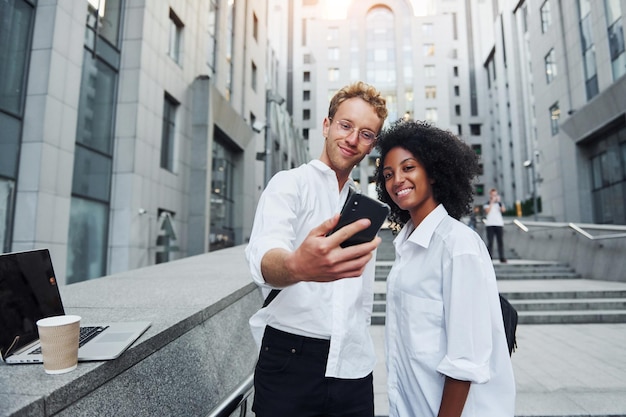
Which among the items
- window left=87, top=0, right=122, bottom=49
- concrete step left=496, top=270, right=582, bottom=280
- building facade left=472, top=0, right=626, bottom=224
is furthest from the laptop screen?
building facade left=472, top=0, right=626, bottom=224

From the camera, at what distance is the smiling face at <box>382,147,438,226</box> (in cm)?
188

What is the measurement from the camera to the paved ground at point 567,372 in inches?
139

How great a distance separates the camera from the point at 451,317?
153 centimetres

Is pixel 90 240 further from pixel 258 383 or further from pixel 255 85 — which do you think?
pixel 255 85

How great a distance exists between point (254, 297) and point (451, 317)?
3296mm

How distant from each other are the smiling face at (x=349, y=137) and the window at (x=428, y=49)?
177ft

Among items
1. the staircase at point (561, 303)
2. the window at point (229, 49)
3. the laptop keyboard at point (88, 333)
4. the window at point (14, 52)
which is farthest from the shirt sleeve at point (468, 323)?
the window at point (229, 49)

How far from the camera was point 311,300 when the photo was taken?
175cm

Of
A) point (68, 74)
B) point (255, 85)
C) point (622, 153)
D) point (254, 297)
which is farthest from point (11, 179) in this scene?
point (622, 153)

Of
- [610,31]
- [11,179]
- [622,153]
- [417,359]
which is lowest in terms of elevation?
[417,359]

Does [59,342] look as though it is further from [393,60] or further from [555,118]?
[393,60]

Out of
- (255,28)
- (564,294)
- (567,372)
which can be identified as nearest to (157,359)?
(567,372)

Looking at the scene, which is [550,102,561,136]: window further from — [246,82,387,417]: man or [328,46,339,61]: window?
[328,46,339,61]: window

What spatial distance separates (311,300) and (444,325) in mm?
599
